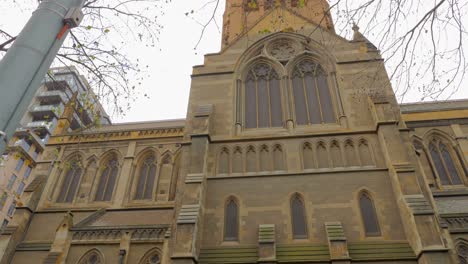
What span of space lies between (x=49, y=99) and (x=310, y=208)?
57.9 meters

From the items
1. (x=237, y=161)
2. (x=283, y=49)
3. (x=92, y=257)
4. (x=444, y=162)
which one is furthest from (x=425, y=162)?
(x=92, y=257)

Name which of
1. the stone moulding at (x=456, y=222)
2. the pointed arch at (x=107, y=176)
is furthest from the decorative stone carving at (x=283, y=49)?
the pointed arch at (x=107, y=176)

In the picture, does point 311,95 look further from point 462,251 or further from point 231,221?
point 462,251

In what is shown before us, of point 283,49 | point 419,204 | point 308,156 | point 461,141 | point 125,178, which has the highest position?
point 283,49

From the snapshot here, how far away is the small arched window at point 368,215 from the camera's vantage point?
36.7 ft

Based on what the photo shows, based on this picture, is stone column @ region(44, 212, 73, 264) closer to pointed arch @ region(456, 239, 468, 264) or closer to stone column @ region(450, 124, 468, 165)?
pointed arch @ region(456, 239, 468, 264)

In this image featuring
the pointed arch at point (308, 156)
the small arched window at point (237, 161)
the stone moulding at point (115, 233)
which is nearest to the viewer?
the pointed arch at point (308, 156)

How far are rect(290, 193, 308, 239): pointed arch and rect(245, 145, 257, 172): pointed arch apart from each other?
6.60 feet

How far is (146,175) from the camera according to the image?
68.4ft

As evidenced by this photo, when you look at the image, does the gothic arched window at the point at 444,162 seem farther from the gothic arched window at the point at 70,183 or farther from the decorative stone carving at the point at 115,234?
the gothic arched window at the point at 70,183

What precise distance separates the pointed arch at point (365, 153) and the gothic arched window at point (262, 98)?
3.50m

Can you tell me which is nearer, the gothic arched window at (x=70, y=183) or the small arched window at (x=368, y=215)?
the small arched window at (x=368, y=215)

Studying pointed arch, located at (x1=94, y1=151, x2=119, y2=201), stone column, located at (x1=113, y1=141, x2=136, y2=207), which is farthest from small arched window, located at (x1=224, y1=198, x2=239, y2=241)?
pointed arch, located at (x1=94, y1=151, x2=119, y2=201)

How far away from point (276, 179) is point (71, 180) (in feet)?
48.9
